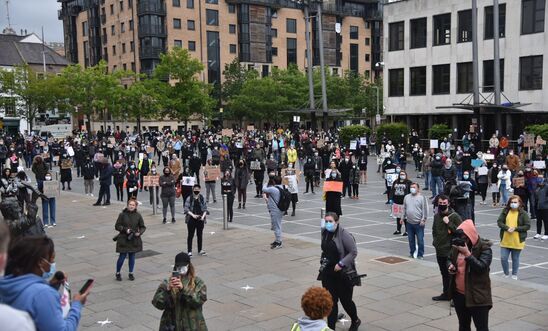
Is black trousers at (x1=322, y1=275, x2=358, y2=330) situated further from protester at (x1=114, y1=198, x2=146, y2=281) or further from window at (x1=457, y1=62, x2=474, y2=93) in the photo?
window at (x1=457, y1=62, x2=474, y2=93)

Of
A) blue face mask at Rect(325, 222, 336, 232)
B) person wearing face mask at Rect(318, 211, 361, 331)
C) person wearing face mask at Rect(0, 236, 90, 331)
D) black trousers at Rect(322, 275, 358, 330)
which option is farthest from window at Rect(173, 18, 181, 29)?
person wearing face mask at Rect(0, 236, 90, 331)

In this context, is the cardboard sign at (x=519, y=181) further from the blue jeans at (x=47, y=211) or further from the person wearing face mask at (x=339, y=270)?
the blue jeans at (x=47, y=211)

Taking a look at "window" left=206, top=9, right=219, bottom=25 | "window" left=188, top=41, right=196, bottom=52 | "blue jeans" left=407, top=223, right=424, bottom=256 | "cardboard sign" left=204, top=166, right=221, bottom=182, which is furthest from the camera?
"window" left=206, top=9, right=219, bottom=25

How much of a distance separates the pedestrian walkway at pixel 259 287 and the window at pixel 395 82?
34.1m

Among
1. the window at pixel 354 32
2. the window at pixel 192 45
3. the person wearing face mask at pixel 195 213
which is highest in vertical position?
the window at pixel 354 32

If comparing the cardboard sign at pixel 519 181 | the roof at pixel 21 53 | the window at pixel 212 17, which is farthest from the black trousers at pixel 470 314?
the roof at pixel 21 53

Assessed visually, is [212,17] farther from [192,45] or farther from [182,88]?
[182,88]

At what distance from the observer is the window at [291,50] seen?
3460 inches

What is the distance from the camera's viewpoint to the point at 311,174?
23578mm

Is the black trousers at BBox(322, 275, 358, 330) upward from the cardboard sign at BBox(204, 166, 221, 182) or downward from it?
downward

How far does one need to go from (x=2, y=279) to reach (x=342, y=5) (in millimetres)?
96058

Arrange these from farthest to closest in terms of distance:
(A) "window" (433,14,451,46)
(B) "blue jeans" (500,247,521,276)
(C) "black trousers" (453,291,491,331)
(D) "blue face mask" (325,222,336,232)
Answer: (A) "window" (433,14,451,46) → (B) "blue jeans" (500,247,521,276) → (D) "blue face mask" (325,222,336,232) → (C) "black trousers" (453,291,491,331)

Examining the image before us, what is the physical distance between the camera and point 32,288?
360 cm

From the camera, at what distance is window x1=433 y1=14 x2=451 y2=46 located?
43.4 m
